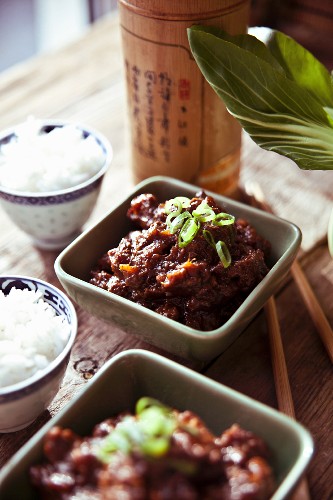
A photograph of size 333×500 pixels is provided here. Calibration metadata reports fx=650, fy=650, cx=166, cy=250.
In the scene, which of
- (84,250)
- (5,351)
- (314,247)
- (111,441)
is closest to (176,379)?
(111,441)

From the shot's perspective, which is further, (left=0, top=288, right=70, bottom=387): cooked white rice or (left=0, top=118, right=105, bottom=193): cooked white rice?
(left=0, top=118, right=105, bottom=193): cooked white rice

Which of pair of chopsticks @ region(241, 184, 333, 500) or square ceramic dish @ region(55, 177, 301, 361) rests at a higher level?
square ceramic dish @ region(55, 177, 301, 361)

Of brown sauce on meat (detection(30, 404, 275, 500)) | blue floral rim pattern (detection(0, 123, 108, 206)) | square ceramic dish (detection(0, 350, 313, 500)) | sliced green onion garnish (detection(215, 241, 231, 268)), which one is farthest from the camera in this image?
blue floral rim pattern (detection(0, 123, 108, 206))

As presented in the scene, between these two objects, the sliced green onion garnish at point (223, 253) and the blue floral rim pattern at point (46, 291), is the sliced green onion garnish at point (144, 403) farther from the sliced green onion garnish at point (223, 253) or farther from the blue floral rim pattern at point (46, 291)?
the sliced green onion garnish at point (223, 253)

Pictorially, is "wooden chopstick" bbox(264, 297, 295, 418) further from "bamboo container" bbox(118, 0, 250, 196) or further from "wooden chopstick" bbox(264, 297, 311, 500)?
"bamboo container" bbox(118, 0, 250, 196)

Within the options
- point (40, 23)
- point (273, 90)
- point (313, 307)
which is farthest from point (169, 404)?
point (40, 23)

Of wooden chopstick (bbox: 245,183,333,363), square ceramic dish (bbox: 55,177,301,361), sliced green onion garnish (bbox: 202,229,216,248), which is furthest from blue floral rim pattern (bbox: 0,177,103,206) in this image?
wooden chopstick (bbox: 245,183,333,363)
